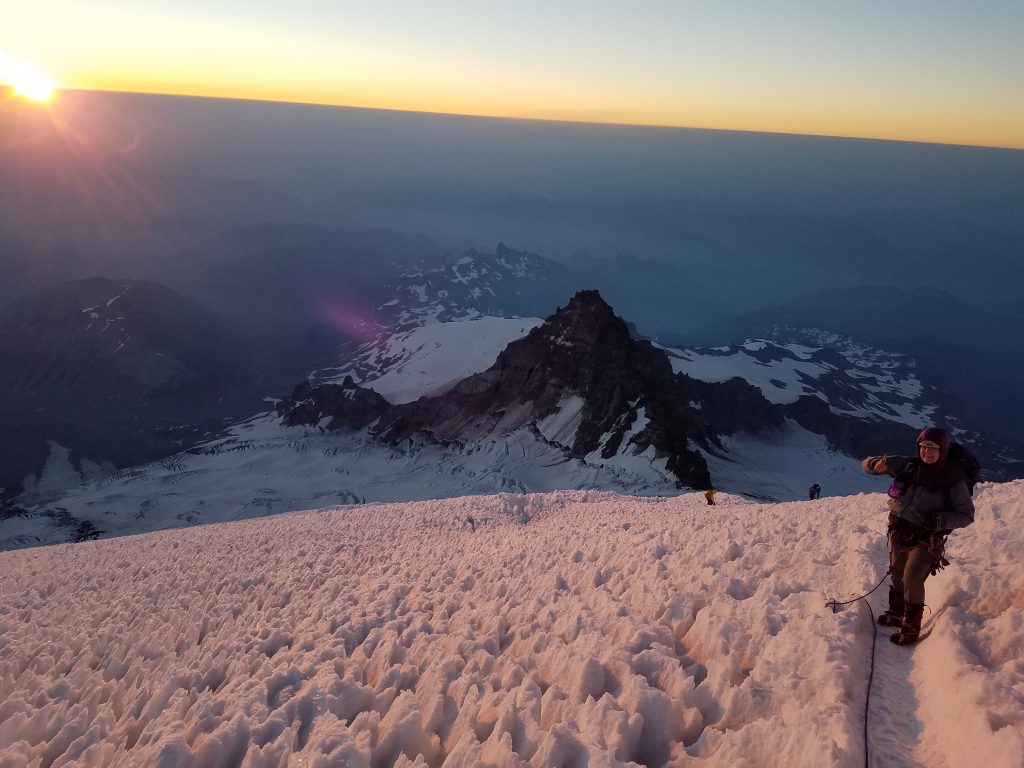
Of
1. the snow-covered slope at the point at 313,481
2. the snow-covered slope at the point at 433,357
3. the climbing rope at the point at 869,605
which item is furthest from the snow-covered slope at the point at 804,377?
the climbing rope at the point at 869,605

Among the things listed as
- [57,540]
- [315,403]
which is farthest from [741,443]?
[57,540]

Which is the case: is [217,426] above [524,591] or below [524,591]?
below

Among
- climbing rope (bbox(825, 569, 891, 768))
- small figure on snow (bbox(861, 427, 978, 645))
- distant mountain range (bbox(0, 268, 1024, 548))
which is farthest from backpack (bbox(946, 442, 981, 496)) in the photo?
distant mountain range (bbox(0, 268, 1024, 548))

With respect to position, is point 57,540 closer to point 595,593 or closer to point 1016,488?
point 595,593

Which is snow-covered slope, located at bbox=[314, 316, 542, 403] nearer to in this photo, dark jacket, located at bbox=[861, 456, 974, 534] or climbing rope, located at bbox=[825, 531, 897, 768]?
climbing rope, located at bbox=[825, 531, 897, 768]

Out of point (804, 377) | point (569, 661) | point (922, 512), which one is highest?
point (922, 512)

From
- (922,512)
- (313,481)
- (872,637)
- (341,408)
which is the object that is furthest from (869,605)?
(341,408)

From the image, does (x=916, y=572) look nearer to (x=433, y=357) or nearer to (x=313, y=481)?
(x=313, y=481)
